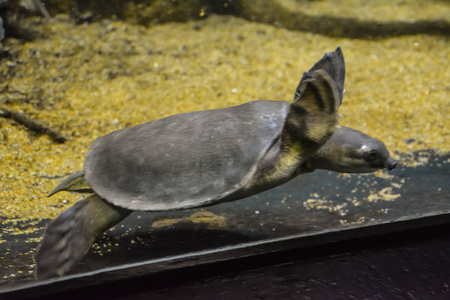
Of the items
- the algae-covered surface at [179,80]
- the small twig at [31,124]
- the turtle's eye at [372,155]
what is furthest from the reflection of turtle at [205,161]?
the small twig at [31,124]

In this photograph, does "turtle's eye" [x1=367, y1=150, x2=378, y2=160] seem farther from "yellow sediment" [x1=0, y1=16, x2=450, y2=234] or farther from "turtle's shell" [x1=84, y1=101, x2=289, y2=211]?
"yellow sediment" [x1=0, y1=16, x2=450, y2=234]

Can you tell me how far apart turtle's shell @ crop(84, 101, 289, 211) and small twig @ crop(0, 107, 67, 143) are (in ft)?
3.82

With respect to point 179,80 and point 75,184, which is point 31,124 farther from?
point 75,184

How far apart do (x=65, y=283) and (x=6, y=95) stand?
1901 millimetres

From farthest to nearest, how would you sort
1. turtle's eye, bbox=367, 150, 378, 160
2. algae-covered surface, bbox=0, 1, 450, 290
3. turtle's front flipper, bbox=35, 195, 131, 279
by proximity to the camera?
algae-covered surface, bbox=0, 1, 450, 290, turtle's eye, bbox=367, 150, 378, 160, turtle's front flipper, bbox=35, 195, 131, 279

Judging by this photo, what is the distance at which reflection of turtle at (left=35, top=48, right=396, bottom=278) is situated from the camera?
126 centimetres

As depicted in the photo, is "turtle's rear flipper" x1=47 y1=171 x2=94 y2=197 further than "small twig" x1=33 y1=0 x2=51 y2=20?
No

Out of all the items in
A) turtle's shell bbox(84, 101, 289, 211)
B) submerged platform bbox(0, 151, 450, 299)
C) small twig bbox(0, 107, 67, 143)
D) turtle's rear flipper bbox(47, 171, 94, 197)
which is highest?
turtle's shell bbox(84, 101, 289, 211)

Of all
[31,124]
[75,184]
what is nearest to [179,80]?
[31,124]

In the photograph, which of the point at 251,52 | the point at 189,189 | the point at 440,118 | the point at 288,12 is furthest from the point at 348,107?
the point at 189,189

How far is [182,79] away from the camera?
3.01 m

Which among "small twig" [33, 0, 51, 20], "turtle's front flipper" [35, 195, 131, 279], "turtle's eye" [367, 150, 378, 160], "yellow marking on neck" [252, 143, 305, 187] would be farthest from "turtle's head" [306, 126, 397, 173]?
"small twig" [33, 0, 51, 20]

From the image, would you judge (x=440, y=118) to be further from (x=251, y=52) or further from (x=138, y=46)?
(x=138, y=46)

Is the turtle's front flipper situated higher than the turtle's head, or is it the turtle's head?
the turtle's head
